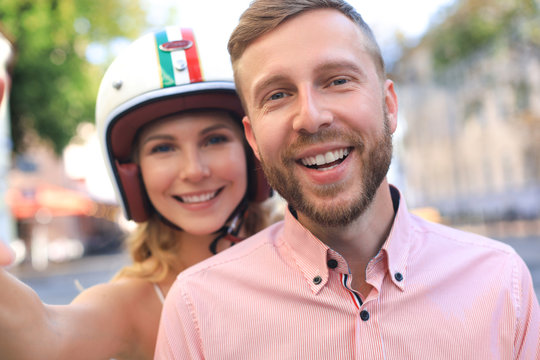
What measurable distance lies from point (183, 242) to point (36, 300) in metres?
1.14

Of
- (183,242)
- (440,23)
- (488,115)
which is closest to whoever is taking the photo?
(183,242)

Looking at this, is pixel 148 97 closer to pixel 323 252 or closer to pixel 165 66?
pixel 165 66

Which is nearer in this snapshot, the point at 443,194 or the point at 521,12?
the point at 521,12

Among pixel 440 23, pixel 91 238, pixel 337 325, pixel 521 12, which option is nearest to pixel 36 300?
pixel 337 325

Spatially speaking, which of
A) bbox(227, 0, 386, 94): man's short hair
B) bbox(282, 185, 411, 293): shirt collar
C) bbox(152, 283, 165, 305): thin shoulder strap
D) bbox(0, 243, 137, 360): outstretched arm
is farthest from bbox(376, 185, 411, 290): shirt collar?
bbox(152, 283, 165, 305): thin shoulder strap

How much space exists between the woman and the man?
64 cm

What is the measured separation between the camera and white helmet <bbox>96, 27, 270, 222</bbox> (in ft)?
8.27

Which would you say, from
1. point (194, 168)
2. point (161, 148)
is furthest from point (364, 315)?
point (161, 148)

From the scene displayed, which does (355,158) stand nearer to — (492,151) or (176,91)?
(176,91)

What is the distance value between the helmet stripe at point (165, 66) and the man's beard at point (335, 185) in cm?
95

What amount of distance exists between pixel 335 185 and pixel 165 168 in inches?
40.3

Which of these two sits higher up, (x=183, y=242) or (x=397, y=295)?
(x=397, y=295)

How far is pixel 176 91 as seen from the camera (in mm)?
2498

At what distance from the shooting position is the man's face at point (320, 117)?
1716mm
